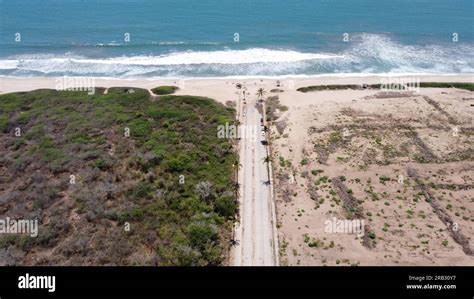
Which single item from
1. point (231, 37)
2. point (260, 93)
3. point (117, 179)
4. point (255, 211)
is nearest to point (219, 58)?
point (231, 37)

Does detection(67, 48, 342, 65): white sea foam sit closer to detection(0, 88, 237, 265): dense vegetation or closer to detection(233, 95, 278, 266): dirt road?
detection(0, 88, 237, 265): dense vegetation

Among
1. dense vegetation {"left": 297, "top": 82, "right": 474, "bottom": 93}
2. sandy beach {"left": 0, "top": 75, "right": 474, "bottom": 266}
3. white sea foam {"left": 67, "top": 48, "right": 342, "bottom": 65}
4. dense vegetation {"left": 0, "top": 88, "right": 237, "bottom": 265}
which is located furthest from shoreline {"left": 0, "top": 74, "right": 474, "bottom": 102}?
white sea foam {"left": 67, "top": 48, "right": 342, "bottom": 65}

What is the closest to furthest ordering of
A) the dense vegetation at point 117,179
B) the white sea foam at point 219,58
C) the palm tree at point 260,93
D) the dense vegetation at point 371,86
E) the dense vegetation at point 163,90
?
the dense vegetation at point 117,179 < the palm tree at point 260,93 < the dense vegetation at point 163,90 < the dense vegetation at point 371,86 < the white sea foam at point 219,58

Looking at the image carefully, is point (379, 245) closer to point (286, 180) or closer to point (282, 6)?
point (286, 180)

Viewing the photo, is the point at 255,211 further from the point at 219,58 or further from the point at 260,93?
the point at 219,58

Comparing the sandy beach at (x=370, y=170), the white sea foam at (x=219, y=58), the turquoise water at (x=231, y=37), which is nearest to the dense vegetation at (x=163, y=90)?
the sandy beach at (x=370, y=170)

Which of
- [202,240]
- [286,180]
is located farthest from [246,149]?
[202,240]

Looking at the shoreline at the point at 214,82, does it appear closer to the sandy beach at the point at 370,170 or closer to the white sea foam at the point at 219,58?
the sandy beach at the point at 370,170
